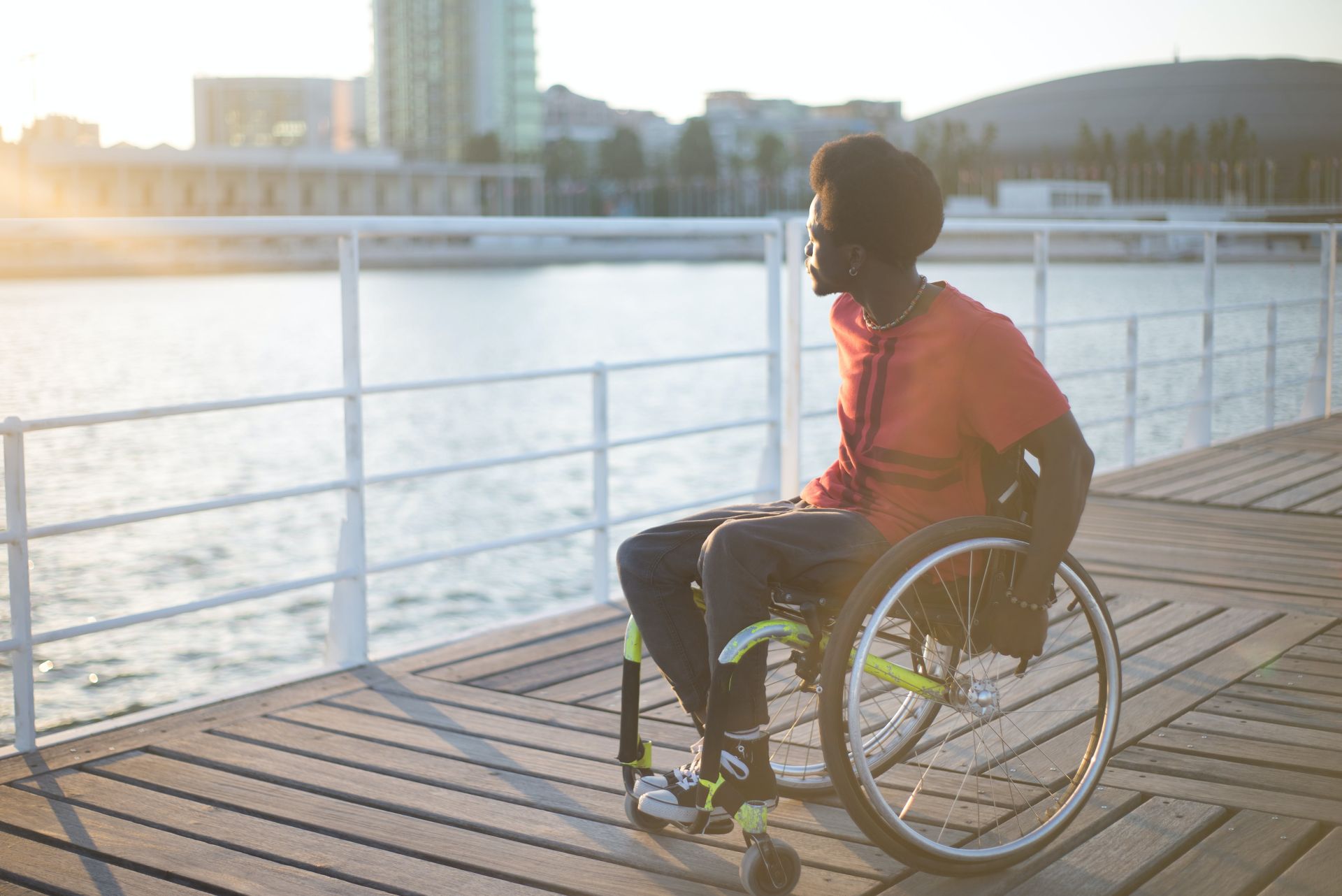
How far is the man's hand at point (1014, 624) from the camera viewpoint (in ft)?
5.84

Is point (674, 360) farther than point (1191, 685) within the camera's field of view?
Yes

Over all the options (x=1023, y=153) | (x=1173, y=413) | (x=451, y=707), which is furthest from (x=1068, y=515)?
(x=1023, y=153)

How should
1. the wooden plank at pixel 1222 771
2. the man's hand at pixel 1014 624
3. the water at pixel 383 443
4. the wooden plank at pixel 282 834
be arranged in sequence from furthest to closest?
the water at pixel 383 443 → the wooden plank at pixel 1222 771 → the wooden plank at pixel 282 834 → the man's hand at pixel 1014 624

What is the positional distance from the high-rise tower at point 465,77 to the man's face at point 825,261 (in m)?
106

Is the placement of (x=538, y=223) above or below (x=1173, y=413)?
above

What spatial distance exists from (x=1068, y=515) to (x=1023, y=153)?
128m

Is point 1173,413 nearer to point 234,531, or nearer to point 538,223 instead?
point 234,531

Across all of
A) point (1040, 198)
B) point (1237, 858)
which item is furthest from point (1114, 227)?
point (1040, 198)

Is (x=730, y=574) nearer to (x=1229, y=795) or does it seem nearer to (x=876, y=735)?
(x=876, y=735)

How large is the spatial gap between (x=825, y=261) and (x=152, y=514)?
1525mm

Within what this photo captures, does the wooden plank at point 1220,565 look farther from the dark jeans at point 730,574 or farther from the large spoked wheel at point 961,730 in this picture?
the dark jeans at point 730,574

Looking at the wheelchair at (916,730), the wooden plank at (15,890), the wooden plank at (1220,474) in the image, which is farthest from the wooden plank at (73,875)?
the wooden plank at (1220,474)

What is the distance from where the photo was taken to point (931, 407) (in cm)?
179

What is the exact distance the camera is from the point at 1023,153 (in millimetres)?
123500
